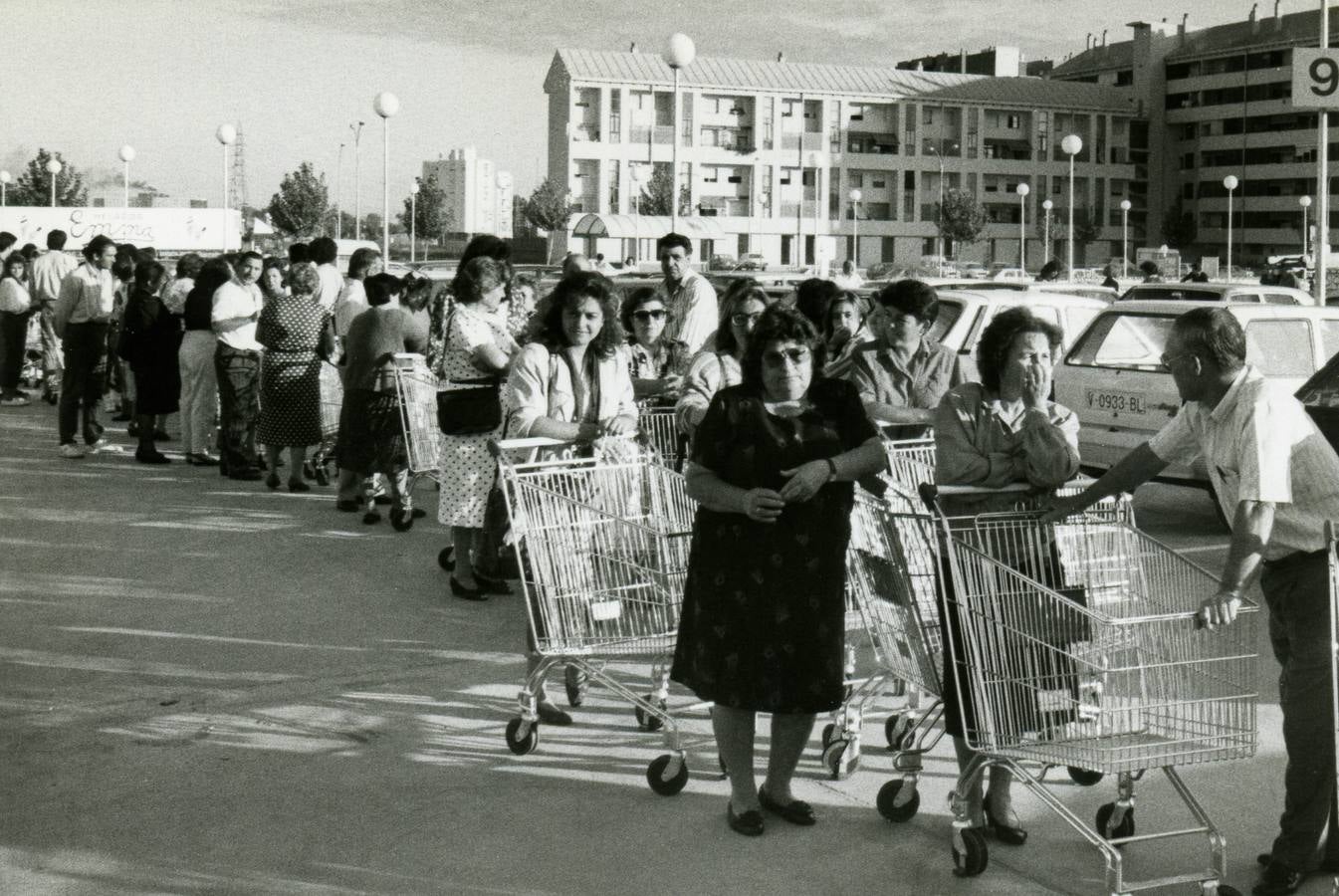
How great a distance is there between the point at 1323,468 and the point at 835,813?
195 cm

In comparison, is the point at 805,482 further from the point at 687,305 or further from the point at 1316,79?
the point at 1316,79

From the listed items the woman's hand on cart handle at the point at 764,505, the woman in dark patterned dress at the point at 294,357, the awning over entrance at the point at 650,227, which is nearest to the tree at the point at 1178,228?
the awning over entrance at the point at 650,227

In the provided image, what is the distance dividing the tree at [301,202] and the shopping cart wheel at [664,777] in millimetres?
63565

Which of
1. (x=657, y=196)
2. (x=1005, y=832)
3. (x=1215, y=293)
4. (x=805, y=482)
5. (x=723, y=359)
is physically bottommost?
(x=1005, y=832)

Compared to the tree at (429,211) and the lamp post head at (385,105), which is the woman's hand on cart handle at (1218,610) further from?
the tree at (429,211)

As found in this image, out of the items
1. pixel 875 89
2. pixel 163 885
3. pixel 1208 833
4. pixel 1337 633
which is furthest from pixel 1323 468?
pixel 875 89

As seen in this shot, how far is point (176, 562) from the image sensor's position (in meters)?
10.2

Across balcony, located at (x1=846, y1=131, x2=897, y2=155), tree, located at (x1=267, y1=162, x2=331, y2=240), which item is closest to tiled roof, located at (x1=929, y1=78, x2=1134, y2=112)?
balcony, located at (x1=846, y1=131, x2=897, y2=155)

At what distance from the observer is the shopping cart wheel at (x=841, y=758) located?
5.83 m

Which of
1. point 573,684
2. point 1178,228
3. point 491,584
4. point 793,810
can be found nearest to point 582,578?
point 573,684

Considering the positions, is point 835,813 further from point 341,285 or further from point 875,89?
point 875,89

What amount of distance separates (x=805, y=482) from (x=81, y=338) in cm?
1242

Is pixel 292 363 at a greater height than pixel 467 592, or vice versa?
pixel 292 363

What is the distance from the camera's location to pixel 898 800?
529cm
